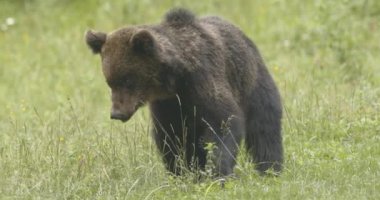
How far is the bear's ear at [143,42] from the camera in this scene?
840 centimetres

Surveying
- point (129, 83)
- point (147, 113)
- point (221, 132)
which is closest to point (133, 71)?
point (129, 83)

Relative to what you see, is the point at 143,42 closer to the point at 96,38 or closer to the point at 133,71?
the point at 133,71

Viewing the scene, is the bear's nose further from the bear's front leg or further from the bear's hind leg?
the bear's hind leg

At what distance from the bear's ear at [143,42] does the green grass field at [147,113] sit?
112 cm

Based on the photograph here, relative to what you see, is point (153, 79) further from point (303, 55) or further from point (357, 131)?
point (303, 55)

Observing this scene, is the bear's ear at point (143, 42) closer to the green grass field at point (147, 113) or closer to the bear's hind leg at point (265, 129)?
the green grass field at point (147, 113)

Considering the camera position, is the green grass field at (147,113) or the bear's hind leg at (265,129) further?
the bear's hind leg at (265,129)

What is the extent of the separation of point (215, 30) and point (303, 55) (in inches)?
256

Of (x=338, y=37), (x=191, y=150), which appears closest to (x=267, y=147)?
(x=191, y=150)

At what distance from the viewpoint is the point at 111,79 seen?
8555 millimetres

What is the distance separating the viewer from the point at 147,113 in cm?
1237

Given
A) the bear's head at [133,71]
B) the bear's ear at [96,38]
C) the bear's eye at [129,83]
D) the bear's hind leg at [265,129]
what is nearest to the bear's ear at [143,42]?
the bear's head at [133,71]

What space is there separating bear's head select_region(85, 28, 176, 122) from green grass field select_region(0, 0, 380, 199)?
70 cm

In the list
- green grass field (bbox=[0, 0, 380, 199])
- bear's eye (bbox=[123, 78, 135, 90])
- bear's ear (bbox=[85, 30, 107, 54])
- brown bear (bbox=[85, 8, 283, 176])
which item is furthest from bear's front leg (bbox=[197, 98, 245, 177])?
bear's ear (bbox=[85, 30, 107, 54])
